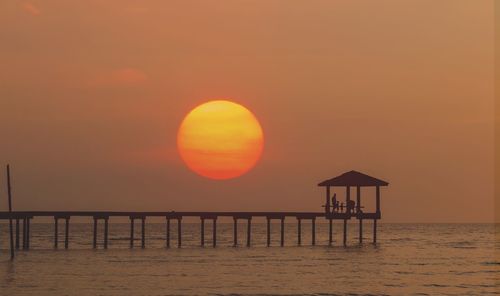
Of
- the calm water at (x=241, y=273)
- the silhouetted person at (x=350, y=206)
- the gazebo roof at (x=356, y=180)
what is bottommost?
the calm water at (x=241, y=273)

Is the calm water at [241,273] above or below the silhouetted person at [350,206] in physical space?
below

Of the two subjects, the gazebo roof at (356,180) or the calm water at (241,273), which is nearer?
the calm water at (241,273)

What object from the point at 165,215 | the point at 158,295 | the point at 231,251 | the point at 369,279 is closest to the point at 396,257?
the point at 231,251

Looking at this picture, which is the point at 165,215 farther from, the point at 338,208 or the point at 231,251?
the point at 338,208

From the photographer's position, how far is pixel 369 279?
49.3 metres

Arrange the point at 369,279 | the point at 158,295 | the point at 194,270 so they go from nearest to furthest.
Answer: the point at 158,295 < the point at 369,279 < the point at 194,270

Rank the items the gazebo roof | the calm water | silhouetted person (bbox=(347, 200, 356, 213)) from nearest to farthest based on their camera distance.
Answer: the calm water
the gazebo roof
silhouetted person (bbox=(347, 200, 356, 213))

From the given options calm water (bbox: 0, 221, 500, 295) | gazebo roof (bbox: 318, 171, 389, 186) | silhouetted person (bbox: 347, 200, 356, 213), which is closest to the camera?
Answer: calm water (bbox: 0, 221, 500, 295)

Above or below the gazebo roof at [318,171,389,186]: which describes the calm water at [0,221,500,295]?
below

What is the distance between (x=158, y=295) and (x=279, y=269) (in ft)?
47.3

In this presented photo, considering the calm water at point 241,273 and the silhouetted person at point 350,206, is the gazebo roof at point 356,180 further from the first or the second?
the calm water at point 241,273

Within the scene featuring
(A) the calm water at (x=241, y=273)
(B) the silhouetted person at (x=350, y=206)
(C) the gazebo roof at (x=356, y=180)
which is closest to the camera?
(A) the calm water at (x=241, y=273)

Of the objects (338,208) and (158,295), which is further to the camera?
(338,208)

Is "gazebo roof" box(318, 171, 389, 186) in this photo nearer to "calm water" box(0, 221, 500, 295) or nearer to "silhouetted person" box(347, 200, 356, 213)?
"silhouetted person" box(347, 200, 356, 213)
